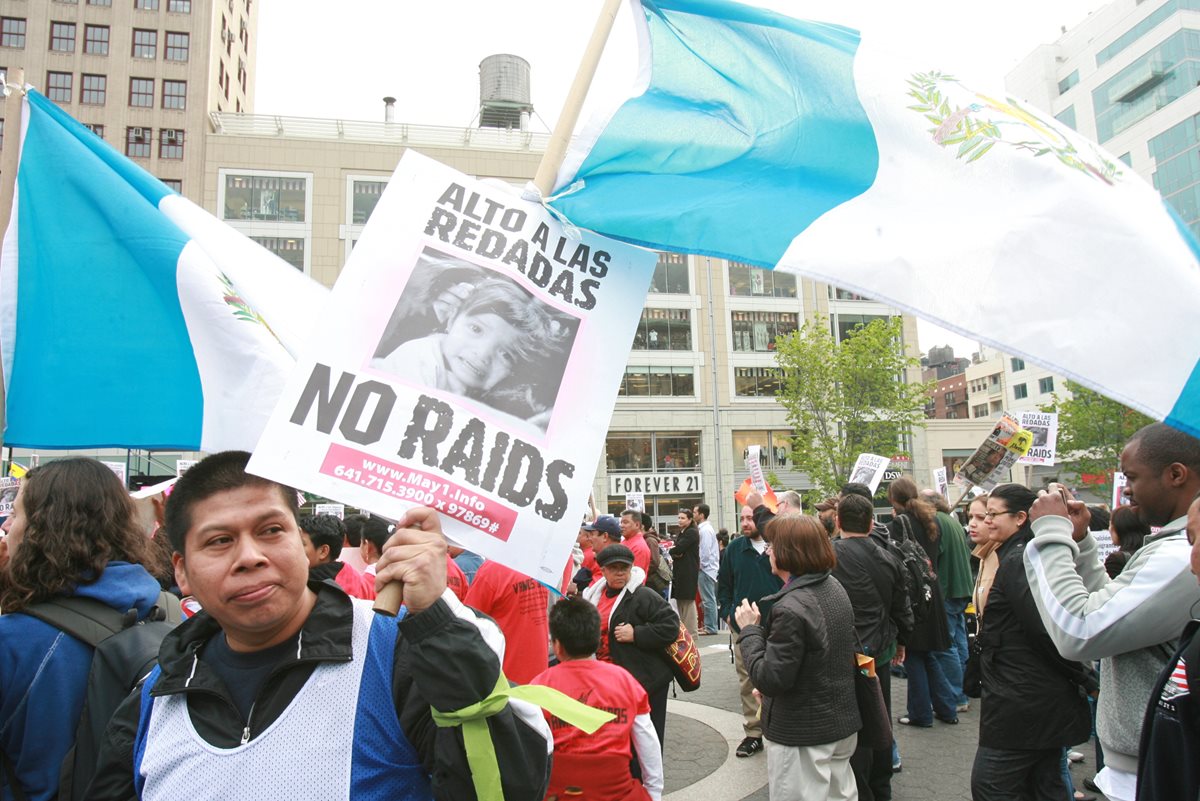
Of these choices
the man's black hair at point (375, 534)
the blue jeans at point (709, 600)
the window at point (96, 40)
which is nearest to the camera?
the man's black hair at point (375, 534)

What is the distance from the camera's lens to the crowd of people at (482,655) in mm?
1709

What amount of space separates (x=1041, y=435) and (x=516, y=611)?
825cm

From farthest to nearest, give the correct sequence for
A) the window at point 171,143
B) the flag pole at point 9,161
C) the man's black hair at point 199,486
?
the window at point 171,143
the flag pole at point 9,161
the man's black hair at point 199,486

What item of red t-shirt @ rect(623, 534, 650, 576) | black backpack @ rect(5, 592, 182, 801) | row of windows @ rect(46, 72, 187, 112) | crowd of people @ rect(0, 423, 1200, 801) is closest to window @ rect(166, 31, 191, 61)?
row of windows @ rect(46, 72, 187, 112)

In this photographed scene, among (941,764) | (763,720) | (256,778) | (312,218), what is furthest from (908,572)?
(312,218)

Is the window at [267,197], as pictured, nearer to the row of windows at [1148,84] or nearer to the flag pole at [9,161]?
the flag pole at [9,161]

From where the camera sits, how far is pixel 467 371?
2154 millimetres

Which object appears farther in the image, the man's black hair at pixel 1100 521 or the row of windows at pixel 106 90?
the row of windows at pixel 106 90

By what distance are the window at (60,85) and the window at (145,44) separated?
3277mm

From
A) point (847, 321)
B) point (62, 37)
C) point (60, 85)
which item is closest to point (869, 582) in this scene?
point (847, 321)

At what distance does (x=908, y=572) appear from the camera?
640 cm

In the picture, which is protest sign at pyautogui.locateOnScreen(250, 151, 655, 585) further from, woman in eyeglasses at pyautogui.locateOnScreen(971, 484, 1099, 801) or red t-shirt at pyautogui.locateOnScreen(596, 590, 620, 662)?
red t-shirt at pyautogui.locateOnScreen(596, 590, 620, 662)

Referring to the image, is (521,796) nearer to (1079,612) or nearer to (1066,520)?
(1079,612)

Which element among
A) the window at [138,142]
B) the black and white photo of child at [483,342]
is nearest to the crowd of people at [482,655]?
the black and white photo of child at [483,342]
